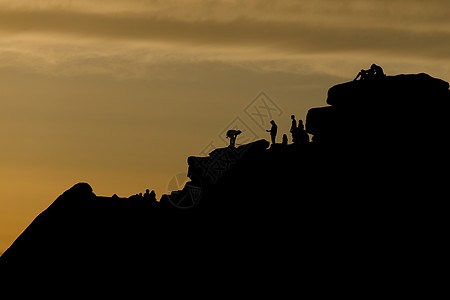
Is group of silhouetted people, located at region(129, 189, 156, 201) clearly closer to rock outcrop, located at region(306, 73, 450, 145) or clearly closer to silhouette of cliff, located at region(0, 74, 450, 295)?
silhouette of cliff, located at region(0, 74, 450, 295)

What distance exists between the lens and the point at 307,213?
5559 centimetres

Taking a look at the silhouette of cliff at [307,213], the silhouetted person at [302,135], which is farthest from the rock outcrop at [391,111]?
the silhouetted person at [302,135]

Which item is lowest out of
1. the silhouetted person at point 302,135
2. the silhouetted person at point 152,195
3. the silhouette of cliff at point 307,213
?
the silhouette of cliff at point 307,213

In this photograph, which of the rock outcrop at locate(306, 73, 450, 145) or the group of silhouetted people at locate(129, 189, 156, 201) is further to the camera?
the group of silhouetted people at locate(129, 189, 156, 201)

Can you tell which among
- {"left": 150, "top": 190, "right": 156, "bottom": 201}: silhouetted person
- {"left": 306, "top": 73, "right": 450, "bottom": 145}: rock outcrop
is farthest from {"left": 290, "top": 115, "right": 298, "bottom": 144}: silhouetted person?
{"left": 150, "top": 190, "right": 156, "bottom": 201}: silhouetted person

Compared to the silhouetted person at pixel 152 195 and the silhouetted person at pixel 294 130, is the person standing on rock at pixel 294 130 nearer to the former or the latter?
the silhouetted person at pixel 294 130

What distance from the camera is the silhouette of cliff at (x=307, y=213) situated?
52.5 m

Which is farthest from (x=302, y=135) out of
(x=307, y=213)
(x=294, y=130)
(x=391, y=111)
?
(x=391, y=111)

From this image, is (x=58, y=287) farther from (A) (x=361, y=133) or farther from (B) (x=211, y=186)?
(A) (x=361, y=133)

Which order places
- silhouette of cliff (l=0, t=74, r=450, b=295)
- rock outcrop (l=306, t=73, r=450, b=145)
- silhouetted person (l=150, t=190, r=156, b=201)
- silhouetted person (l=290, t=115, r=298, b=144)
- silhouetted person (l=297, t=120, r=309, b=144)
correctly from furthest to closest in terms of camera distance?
silhouetted person (l=150, t=190, r=156, b=201)
silhouetted person (l=290, t=115, r=298, b=144)
silhouetted person (l=297, t=120, r=309, b=144)
rock outcrop (l=306, t=73, r=450, b=145)
silhouette of cliff (l=0, t=74, r=450, b=295)

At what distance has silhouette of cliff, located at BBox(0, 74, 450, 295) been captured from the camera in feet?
172

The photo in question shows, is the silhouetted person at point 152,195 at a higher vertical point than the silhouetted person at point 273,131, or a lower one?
lower

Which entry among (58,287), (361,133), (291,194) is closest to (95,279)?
(58,287)

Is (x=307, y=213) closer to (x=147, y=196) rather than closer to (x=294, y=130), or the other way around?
(x=294, y=130)
